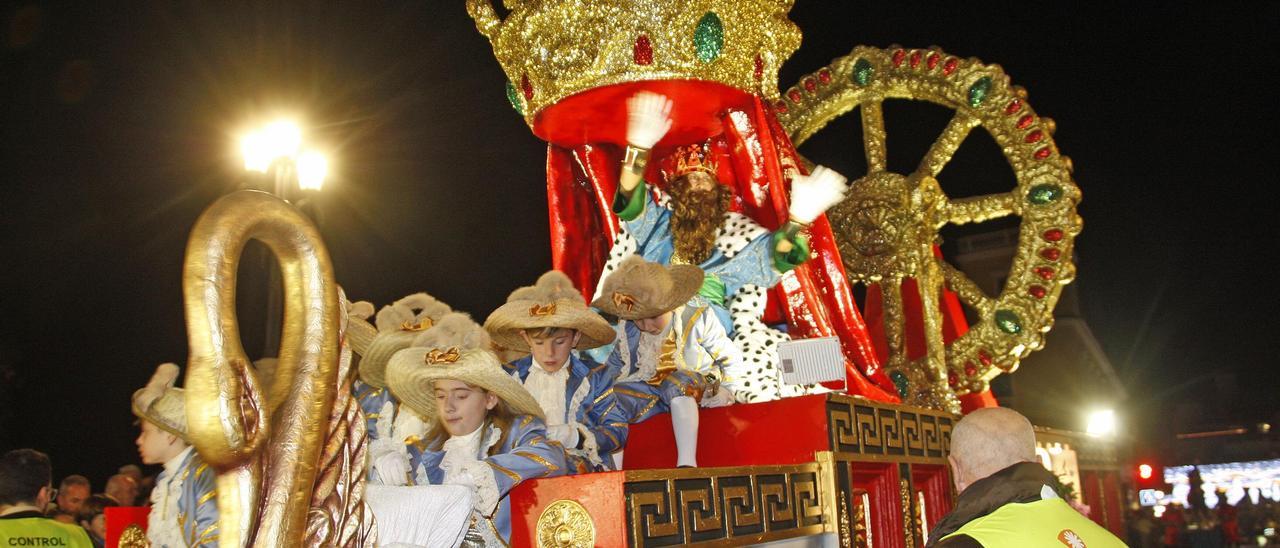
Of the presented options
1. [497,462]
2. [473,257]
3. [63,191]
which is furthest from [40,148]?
[497,462]

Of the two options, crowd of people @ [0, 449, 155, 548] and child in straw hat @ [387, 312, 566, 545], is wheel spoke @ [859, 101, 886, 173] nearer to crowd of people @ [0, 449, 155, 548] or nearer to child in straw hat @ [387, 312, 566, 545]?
child in straw hat @ [387, 312, 566, 545]

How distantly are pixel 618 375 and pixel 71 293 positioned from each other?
4.39 metres

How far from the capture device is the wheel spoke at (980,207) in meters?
6.40

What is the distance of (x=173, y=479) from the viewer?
338 centimetres

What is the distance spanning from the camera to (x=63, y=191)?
A: 690 centimetres

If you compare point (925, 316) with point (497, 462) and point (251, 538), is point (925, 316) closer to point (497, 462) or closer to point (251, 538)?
point (497, 462)

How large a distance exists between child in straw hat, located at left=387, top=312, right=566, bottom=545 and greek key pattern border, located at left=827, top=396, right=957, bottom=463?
1.39 meters

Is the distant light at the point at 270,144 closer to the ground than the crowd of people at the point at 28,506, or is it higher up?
higher up

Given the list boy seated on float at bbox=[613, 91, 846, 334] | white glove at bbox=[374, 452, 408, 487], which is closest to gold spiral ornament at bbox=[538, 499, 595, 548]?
white glove at bbox=[374, 452, 408, 487]

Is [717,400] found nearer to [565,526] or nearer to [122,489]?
[565,526]

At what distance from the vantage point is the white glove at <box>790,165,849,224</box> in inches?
209

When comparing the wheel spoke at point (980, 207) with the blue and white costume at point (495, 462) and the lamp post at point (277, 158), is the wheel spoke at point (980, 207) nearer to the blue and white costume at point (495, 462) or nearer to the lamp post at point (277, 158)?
the blue and white costume at point (495, 462)

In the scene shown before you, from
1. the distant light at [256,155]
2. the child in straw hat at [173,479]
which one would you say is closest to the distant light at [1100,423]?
the distant light at [256,155]

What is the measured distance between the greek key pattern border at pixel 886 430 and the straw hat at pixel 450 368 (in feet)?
4.49
